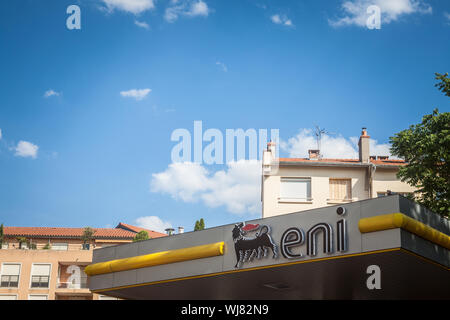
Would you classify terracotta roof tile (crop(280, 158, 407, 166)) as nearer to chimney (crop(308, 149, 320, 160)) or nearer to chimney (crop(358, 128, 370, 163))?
chimney (crop(308, 149, 320, 160))

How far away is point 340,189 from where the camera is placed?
38875 mm

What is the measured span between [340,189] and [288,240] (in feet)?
75.9

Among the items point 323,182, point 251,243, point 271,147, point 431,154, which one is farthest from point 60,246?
point 251,243

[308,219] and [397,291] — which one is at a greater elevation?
[308,219]

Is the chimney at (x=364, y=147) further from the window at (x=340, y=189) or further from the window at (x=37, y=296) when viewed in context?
the window at (x=37, y=296)

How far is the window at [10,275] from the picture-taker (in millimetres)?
52625

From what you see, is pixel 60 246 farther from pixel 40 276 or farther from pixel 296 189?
pixel 296 189

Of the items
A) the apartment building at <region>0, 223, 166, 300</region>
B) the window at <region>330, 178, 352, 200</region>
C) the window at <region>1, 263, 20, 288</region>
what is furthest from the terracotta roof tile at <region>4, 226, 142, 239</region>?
the window at <region>330, 178, 352, 200</region>

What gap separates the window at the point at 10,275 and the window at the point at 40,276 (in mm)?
1395

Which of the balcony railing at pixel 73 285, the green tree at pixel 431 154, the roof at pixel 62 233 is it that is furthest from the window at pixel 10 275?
the green tree at pixel 431 154

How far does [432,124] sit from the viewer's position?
2688cm
